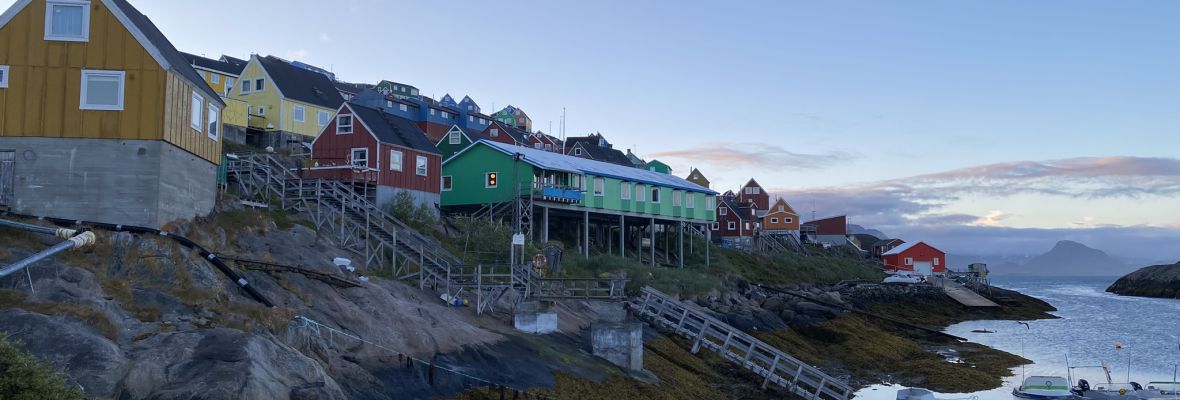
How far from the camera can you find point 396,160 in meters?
48.6

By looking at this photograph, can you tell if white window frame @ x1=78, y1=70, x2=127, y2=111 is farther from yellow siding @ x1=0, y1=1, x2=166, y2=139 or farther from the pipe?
the pipe

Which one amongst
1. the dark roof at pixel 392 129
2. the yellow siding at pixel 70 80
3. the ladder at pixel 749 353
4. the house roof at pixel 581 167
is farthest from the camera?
the house roof at pixel 581 167

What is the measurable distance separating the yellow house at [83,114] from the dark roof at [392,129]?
23.1 metres

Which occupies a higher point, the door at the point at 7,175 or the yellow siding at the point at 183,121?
the yellow siding at the point at 183,121

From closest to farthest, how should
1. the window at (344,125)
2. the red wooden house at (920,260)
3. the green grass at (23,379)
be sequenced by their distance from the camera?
the green grass at (23,379)
the window at (344,125)
the red wooden house at (920,260)

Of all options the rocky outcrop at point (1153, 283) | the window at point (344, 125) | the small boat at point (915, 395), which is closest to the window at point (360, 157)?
the window at point (344, 125)

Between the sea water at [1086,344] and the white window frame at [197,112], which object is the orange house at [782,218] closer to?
the sea water at [1086,344]

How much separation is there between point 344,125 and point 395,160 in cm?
379

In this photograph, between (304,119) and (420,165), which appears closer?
(420,165)

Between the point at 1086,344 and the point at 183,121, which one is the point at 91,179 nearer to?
the point at 183,121

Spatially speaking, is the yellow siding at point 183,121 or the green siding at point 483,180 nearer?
the yellow siding at point 183,121

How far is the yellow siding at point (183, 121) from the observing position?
988 inches

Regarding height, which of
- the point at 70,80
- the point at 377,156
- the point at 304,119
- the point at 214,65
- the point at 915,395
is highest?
the point at 214,65

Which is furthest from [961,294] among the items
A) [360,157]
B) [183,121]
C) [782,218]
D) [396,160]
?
[183,121]
